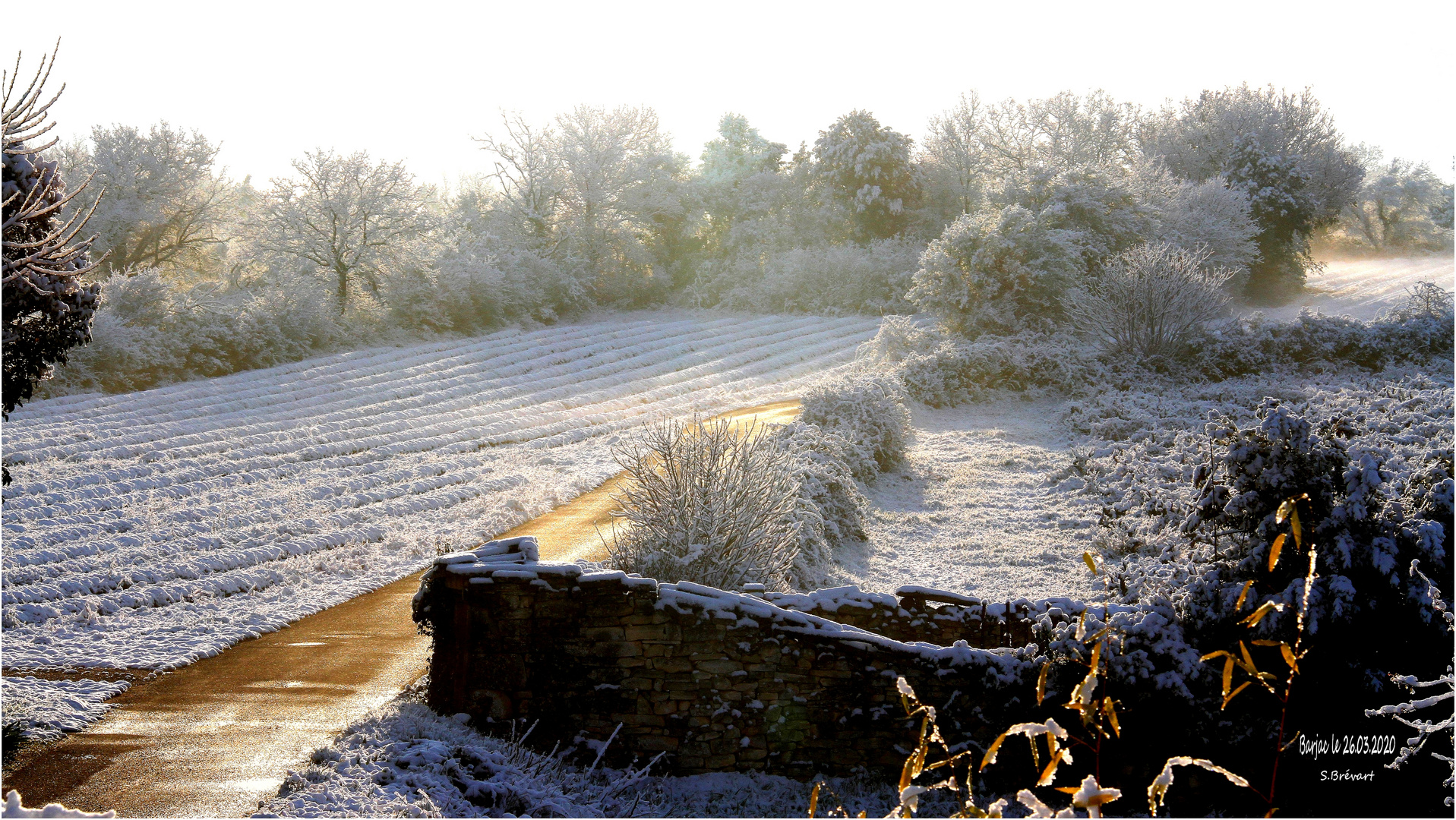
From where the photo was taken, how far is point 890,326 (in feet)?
76.9

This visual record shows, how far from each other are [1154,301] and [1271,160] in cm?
1882

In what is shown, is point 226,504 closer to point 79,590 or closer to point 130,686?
point 79,590

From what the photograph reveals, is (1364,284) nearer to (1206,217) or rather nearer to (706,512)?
(1206,217)

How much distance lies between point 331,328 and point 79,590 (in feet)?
67.1

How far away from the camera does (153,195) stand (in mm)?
30734

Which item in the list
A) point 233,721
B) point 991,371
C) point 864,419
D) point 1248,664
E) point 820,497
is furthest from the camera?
point 991,371

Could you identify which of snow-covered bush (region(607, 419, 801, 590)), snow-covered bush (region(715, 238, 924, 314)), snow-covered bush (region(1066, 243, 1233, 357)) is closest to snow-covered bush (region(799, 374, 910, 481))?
snow-covered bush (region(607, 419, 801, 590))

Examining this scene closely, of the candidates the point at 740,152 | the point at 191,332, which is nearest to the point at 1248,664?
the point at 191,332

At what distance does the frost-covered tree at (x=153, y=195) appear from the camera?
29.6m

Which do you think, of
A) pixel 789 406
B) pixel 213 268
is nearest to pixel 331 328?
pixel 213 268

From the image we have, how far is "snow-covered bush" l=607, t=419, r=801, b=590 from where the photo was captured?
8062 millimetres

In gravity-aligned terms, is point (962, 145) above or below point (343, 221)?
above

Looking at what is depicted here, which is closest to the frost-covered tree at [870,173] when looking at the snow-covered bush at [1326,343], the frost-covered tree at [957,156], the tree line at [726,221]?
the tree line at [726,221]

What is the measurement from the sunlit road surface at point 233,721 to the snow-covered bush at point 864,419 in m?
7.31
